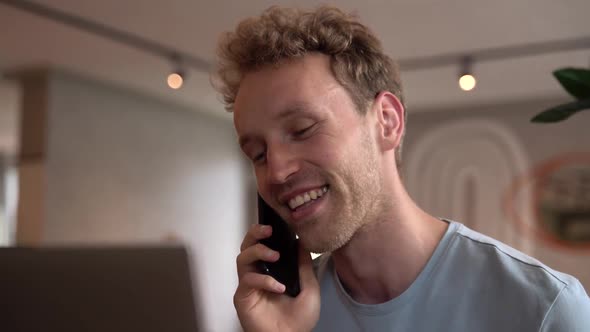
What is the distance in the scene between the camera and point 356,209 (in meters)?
1.22

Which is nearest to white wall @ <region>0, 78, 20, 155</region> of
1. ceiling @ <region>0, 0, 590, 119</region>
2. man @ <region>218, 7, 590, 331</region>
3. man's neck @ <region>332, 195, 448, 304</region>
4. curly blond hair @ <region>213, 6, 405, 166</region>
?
ceiling @ <region>0, 0, 590, 119</region>

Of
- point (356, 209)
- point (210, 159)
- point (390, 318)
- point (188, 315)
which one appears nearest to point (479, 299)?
point (390, 318)

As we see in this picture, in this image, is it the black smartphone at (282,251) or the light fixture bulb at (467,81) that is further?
the light fixture bulb at (467,81)

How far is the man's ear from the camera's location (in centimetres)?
131

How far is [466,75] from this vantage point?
14.4ft

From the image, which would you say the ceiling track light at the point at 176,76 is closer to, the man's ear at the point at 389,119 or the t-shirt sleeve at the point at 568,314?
the man's ear at the point at 389,119

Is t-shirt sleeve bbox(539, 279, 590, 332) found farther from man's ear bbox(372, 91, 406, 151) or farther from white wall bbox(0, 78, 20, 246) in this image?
white wall bbox(0, 78, 20, 246)

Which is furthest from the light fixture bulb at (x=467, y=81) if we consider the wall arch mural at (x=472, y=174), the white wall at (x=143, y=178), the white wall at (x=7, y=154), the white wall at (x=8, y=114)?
the white wall at (x=7, y=154)

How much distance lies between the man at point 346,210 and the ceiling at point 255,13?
76.2 inches

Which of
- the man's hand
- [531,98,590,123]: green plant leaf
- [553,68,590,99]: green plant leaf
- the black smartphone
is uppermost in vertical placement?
[553,68,590,99]: green plant leaf

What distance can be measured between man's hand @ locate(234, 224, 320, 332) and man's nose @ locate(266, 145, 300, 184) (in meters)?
0.19

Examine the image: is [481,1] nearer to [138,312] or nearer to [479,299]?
[479,299]

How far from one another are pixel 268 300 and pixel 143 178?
461cm

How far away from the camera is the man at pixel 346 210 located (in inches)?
45.5
